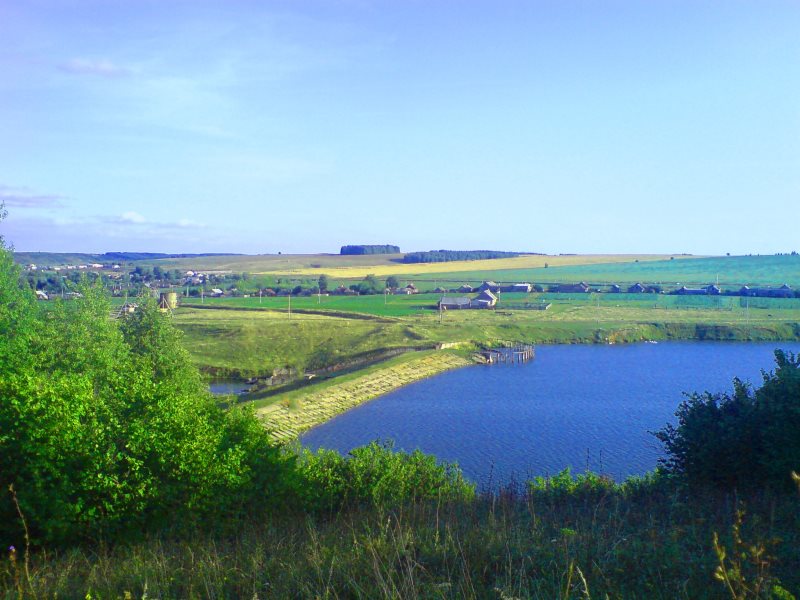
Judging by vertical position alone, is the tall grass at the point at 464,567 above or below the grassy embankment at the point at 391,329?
above

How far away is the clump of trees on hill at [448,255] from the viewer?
408 feet

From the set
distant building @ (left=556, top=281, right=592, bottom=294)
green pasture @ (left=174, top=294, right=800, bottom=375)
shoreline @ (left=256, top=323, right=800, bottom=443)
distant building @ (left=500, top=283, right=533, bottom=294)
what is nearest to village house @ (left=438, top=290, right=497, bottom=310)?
green pasture @ (left=174, top=294, right=800, bottom=375)

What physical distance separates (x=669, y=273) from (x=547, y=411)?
82769mm

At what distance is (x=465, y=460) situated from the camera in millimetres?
19234

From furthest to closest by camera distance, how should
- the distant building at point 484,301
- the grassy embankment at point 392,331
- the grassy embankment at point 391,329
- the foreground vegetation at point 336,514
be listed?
1. the distant building at point 484,301
2. the grassy embankment at point 391,329
3. the grassy embankment at point 392,331
4. the foreground vegetation at point 336,514

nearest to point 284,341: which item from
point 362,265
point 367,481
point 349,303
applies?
point 349,303

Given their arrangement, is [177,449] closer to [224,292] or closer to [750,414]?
[750,414]

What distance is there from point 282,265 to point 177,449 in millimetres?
118722

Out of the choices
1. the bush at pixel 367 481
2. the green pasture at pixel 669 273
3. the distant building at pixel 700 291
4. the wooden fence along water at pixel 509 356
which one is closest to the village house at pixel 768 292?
the distant building at pixel 700 291

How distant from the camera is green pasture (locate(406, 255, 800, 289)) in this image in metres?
88.4

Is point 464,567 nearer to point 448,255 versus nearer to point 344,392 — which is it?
point 344,392

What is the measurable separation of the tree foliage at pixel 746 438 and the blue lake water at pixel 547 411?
328cm

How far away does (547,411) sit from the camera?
87.3ft

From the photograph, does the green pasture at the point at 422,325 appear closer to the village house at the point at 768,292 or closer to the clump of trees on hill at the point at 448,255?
the village house at the point at 768,292
